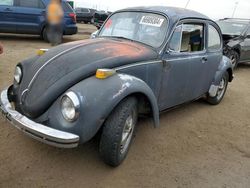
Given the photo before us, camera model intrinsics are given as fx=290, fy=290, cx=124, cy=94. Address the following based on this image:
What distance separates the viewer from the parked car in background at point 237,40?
9.33 meters

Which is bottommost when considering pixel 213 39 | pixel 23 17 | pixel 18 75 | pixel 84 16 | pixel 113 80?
pixel 84 16

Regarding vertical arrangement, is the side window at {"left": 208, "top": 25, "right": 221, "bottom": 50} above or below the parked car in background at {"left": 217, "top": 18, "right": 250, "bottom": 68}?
above

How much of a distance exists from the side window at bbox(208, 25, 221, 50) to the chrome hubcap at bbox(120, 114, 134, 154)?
7.71 ft

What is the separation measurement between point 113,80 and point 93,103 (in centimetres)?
38

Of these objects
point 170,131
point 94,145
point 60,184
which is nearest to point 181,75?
point 170,131

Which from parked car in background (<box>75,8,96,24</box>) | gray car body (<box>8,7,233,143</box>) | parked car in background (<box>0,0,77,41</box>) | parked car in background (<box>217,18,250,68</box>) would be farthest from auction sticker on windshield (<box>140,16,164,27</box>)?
parked car in background (<box>75,8,96,24</box>)

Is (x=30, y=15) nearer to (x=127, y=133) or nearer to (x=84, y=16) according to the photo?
(x=127, y=133)

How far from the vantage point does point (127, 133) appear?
11.4ft

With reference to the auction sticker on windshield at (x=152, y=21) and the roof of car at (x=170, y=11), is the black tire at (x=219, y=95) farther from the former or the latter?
the auction sticker on windshield at (x=152, y=21)

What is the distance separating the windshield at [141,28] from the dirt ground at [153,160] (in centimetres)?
136

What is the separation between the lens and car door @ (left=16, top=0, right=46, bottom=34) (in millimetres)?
10703

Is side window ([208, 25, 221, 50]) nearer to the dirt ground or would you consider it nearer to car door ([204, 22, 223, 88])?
car door ([204, 22, 223, 88])

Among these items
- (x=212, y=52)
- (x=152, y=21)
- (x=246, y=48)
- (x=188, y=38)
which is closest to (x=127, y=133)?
(x=152, y=21)

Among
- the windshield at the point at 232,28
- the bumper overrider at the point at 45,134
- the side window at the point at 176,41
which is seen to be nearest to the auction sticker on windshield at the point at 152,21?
the side window at the point at 176,41
